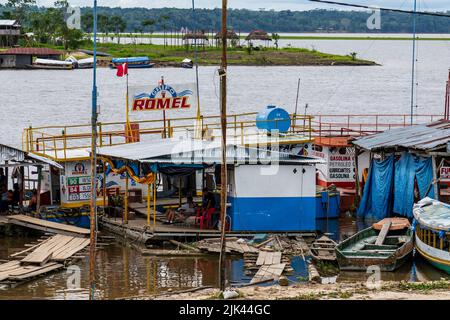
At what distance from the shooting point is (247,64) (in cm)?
16825

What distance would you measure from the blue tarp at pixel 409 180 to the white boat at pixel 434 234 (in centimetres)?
349

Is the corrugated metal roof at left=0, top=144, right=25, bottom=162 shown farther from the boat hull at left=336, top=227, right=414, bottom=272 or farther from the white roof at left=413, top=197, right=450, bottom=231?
the white roof at left=413, top=197, right=450, bottom=231

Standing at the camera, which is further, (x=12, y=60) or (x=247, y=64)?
(x=247, y=64)

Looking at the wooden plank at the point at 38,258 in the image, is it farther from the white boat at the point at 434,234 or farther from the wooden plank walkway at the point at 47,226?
the white boat at the point at 434,234

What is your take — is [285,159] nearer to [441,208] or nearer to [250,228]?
[250,228]

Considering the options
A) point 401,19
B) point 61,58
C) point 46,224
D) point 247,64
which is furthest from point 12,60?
point 46,224

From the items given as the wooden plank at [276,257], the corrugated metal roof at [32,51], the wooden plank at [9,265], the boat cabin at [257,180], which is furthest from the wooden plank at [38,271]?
the corrugated metal roof at [32,51]

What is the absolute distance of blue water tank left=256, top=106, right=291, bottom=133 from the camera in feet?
109

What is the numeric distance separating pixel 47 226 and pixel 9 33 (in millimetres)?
139087

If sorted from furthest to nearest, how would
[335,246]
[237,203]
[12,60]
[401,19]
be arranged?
[401,19] → [12,60] → [237,203] → [335,246]

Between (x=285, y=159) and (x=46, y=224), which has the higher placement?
(x=285, y=159)

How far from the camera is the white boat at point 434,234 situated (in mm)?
24594

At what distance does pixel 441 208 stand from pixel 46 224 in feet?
39.5

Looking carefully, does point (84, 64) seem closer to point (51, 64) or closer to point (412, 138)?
point (51, 64)
